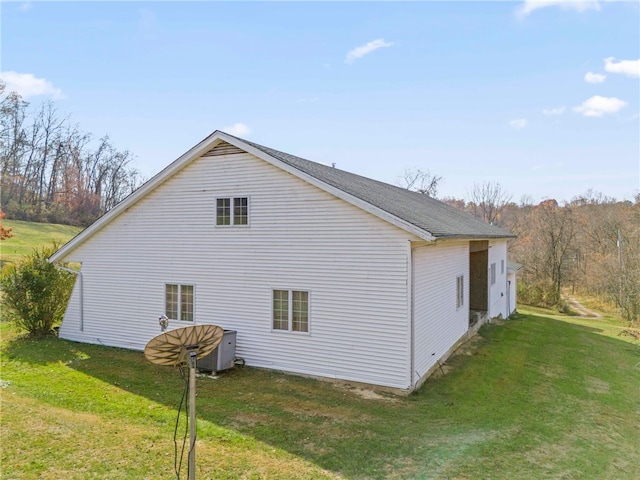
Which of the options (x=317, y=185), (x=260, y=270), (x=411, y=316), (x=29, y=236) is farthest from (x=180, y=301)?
(x=29, y=236)

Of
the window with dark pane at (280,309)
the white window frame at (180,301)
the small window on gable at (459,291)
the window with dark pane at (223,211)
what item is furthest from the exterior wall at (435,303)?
the white window frame at (180,301)

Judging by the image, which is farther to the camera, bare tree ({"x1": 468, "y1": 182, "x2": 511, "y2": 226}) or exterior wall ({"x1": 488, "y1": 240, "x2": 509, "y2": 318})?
bare tree ({"x1": 468, "y1": 182, "x2": 511, "y2": 226})

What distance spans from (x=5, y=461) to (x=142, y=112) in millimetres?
14415

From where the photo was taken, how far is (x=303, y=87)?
543 inches

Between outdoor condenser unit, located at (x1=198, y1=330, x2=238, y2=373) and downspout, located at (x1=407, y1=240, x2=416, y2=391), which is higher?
downspout, located at (x1=407, y1=240, x2=416, y2=391)

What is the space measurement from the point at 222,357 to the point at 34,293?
7.87m

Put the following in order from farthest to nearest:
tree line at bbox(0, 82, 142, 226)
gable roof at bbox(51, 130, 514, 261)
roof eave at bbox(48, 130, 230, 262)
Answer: tree line at bbox(0, 82, 142, 226), roof eave at bbox(48, 130, 230, 262), gable roof at bbox(51, 130, 514, 261)

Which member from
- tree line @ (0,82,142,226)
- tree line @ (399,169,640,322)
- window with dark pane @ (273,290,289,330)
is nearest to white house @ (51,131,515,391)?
window with dark pane @ (273,290,289,330)

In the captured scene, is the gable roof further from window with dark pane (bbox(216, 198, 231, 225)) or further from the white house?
window with dark pane (bbox(216, 198, 231, 225))

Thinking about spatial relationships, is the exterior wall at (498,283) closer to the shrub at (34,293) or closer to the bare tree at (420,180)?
the shrub at (34,293)

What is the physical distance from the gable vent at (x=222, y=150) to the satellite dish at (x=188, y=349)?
6806 mm

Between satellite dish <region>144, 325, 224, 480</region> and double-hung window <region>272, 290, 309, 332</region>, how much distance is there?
16.0 ft

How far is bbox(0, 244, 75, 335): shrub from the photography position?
13.2 meters

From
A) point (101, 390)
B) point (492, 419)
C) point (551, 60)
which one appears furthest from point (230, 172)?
point (551, 60)
